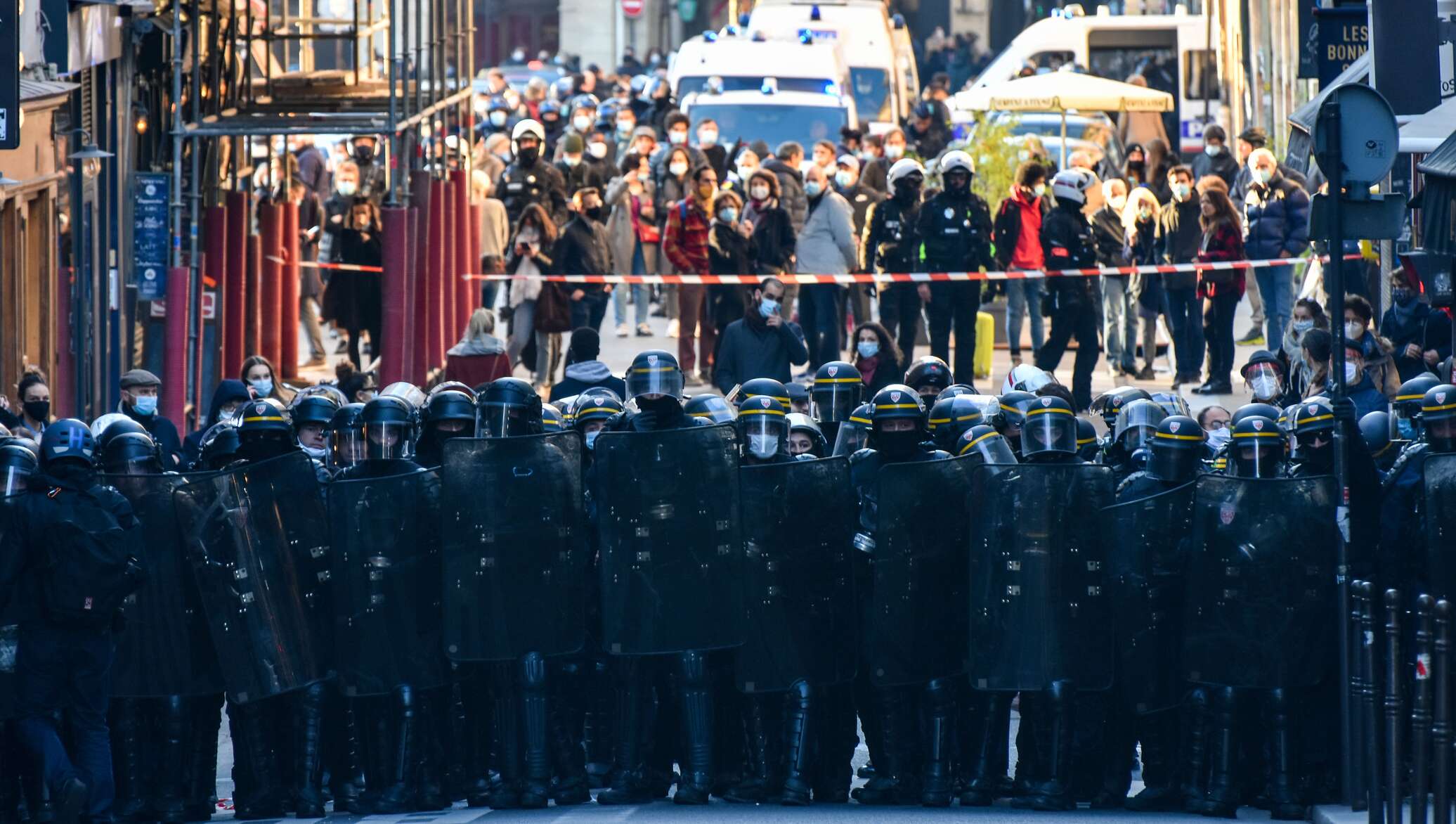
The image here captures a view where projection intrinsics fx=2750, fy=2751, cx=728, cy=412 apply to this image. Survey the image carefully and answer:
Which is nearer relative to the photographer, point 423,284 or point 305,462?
point 305,462

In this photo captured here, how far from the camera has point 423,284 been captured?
19750 mm

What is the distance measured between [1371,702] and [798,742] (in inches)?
85.7

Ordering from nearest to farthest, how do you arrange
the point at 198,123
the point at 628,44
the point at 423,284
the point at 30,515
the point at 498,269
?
the point at 30,515
the point at 198,123
the point at 423,284
the point at 498,269
the point at 628,44

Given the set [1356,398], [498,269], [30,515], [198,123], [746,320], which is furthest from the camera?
[498,269]

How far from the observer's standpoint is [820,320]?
798 inches

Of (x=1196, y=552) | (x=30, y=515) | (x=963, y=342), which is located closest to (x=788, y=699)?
Result: (x=1196, y=552)

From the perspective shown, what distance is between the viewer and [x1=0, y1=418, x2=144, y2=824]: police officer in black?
9445mm

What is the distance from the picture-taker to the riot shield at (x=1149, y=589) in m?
9.90

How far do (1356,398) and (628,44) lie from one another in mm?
47851

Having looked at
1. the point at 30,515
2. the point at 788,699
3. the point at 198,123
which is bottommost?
the point at 788,699

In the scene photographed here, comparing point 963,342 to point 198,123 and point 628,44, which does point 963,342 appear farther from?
point 628,44

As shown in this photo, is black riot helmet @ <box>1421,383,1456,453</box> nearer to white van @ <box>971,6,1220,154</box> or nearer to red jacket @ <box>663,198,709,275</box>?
red jacket @ <box>663,198,709,275</box>

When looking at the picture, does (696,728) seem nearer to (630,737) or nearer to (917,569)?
(630,737)

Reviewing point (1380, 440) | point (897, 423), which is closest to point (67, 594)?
point (897, 423)
